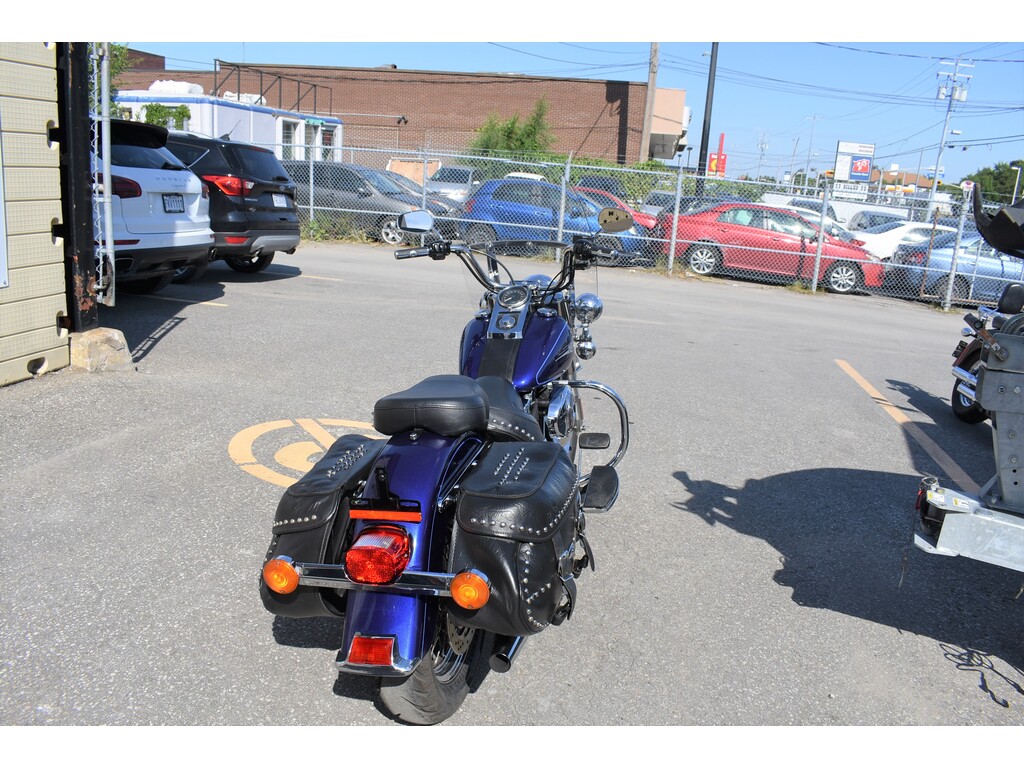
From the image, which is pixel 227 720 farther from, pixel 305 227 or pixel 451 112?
pixel 451 112

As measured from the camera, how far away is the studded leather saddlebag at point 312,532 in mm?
2537

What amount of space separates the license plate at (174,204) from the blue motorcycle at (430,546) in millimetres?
6337

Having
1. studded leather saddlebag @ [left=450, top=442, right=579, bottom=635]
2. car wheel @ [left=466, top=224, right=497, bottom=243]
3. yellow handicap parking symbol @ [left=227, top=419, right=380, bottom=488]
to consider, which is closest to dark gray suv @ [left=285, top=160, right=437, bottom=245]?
car wheel @ [left=466, top=224, right=497, bottom=243]

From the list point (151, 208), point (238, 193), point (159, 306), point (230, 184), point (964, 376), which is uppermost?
point (230, 184)

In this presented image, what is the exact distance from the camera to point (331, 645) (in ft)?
10.6

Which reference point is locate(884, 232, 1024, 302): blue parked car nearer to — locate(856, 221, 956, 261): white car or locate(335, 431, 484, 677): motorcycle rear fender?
locate(856, 221, 956, 261): white car

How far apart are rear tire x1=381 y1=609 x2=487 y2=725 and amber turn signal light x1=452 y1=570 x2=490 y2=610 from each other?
246mm

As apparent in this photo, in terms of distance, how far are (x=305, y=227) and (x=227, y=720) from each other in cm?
1592

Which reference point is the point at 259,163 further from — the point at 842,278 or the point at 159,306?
the point at 842,278

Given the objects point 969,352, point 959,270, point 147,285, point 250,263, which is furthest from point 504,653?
point 959,270

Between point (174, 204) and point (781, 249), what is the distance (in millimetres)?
11511

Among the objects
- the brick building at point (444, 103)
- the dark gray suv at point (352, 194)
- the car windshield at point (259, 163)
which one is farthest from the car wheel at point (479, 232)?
the brick building at point (444, 103)

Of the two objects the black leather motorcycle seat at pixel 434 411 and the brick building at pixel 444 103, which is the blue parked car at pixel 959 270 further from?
the brick building at pixel 444 103

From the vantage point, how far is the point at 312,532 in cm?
254
